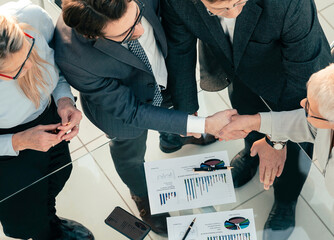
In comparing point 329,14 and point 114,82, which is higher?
point 114,82

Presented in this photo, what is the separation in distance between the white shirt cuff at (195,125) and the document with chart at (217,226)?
1.44 ft

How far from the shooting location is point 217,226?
2221 mm

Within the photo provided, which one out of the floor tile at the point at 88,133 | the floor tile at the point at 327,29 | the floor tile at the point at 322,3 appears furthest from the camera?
the floor tile at the point at 322,3

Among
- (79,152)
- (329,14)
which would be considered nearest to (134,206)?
(79,152)

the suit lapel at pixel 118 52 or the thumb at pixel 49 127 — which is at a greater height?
the suit lapel at pixel 118 52

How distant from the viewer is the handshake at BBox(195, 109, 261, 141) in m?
2.35

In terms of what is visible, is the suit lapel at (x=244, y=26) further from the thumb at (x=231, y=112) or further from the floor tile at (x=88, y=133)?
the floor tile at (x=88, y=133)

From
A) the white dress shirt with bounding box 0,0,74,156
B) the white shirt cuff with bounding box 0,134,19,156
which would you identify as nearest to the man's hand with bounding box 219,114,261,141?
the white dress shirt with bounding box 0,0,74,156

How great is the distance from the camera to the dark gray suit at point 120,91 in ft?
6.80

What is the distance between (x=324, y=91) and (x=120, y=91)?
96cm

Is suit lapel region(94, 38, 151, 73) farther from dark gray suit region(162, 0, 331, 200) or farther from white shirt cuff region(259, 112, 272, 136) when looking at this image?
white shirt cuff region(259, 112, 272, 136)

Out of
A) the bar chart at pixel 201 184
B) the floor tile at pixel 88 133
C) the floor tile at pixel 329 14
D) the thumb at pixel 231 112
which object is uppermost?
the thumb at pixel 231 112

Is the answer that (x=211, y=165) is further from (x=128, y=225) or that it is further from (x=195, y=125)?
(x=128, y=225)

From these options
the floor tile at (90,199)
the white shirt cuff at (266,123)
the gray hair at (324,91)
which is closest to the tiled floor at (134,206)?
the floor tile at (90,199)
